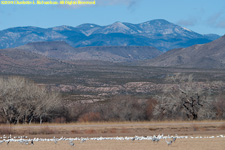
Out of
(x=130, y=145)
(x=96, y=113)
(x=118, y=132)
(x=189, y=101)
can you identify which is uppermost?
(x=189, y=101)

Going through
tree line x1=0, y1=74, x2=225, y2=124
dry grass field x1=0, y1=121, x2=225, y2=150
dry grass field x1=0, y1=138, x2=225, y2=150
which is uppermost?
tree line x1=0, y1=74, x2=225, y2=124

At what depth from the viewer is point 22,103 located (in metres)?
45.3

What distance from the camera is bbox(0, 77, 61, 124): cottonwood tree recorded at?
4431 centimetres

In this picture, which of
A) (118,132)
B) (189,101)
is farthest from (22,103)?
(189,101)

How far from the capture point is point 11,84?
47250mm

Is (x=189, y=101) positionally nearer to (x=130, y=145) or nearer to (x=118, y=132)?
(x=118, y=132)

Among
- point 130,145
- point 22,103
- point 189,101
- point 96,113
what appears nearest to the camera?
point 130,145

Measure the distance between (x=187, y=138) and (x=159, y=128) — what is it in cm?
632

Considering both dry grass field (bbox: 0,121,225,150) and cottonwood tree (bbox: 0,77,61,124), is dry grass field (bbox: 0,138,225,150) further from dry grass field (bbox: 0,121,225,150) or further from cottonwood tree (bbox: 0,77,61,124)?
cottonwood tree (bbox: 0,77,61,124)

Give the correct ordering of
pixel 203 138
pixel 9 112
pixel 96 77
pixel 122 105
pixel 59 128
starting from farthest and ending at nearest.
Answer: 1. pixel 96 77
2. pixel 122 105
3. pixel 9 112
4. pixel 59 128
5. pixel 203 138

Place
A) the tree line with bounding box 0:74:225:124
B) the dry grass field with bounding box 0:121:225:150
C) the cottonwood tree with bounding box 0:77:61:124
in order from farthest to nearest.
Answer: the tree line with bounding box 0:74:225:124
the cottonwood tree with bounding box 0:77:61:124
the dry grass field with bounding box 0:121:225:150

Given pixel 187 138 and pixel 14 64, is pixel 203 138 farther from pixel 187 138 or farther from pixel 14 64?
pixel 14 64

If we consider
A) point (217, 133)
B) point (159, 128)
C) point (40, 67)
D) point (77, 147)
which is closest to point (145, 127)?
point (159, 128)

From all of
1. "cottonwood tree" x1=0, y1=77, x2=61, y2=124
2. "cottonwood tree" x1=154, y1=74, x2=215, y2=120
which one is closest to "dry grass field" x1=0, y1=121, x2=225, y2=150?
"cottonwood tree" x1=154, y1=74, x2=215, y2=120
